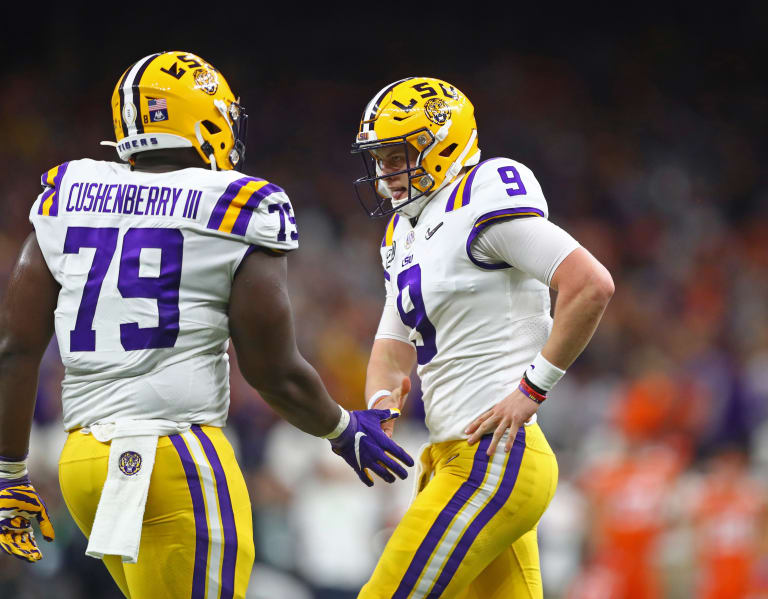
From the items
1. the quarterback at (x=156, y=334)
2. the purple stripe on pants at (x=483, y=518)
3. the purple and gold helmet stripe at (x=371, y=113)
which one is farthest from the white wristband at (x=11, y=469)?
the purple and gold helmet stripe at (x=371, y=113)

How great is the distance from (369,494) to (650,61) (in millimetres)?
7482

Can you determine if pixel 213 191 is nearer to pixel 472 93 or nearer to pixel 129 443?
pixel 129 443

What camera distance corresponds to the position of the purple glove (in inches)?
127

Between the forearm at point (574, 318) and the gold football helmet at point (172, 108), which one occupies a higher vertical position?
the gold football helmet at point (172, 108)

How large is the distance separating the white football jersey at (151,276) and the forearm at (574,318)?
0.77m

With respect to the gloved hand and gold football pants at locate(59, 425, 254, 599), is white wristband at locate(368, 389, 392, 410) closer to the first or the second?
gold football pants at locate(59, 425, 254, 599)

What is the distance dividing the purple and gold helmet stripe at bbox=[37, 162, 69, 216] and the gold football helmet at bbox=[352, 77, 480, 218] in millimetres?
911

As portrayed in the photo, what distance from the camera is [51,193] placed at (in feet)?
10.1

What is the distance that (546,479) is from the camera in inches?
129

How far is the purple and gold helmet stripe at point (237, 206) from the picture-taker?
292 cm

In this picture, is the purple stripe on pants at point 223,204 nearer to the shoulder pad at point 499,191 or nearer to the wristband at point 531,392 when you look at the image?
the shoulder pad at point 499,191

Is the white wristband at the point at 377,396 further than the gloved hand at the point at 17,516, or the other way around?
the white wristband at the point at 377,396

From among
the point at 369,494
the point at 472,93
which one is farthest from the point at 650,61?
the point at 369,494

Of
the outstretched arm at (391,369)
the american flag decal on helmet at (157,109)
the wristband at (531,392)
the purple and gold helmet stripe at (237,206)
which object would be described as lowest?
the outstretched arm at (391,369)
